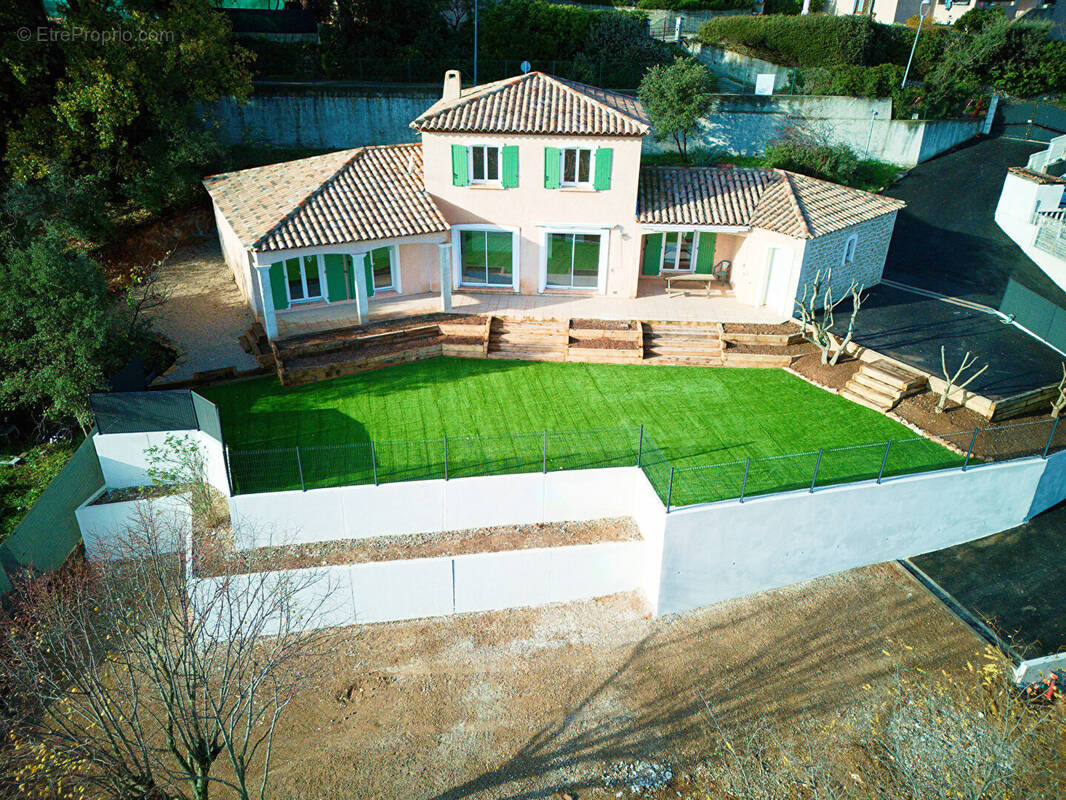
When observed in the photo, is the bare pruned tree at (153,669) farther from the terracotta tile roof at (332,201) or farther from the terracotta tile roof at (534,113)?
the terracotta tile roof at (534,113)

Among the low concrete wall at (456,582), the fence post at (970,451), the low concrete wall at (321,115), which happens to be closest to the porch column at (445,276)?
the low concrete wall at (456,582)

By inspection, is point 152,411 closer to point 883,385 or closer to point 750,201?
point 883,385

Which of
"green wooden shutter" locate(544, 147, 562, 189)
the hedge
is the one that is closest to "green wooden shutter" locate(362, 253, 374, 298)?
"green wooden shutter" locate(544, 147, 562, 189)

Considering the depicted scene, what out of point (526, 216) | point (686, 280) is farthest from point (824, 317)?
point (526, 216)

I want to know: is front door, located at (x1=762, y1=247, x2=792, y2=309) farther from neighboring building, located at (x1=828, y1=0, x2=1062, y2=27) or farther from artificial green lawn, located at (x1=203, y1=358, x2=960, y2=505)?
neighboring building, located at (x1=828, y1=0, x2=1062, y2=27)

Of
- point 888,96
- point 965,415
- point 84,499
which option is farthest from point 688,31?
point 84,499

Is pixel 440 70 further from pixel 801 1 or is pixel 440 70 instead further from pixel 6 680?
pixel 6 680
